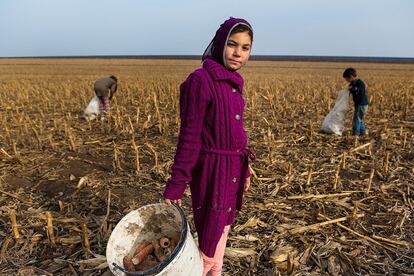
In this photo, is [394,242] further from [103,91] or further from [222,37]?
[103,91]

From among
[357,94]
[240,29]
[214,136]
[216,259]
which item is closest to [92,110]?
[357,94]

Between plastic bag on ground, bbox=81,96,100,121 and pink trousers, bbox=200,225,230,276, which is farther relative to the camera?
plastic bag on ground, bbox=81,96,100,121

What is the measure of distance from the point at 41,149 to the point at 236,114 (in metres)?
5.11

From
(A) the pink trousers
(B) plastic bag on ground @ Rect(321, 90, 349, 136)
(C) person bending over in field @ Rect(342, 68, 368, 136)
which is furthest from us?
(B) plastic bag on ground @ Rect(321, 90, 349, 136)

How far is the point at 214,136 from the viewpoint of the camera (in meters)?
2.03

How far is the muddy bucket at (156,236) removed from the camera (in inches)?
77.7

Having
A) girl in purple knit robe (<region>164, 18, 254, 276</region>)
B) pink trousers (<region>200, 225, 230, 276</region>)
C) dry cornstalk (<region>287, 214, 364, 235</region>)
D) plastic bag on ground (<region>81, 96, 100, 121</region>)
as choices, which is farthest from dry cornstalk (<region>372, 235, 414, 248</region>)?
plastic bag on ground (<region>81, 96, 100, 121</region>)

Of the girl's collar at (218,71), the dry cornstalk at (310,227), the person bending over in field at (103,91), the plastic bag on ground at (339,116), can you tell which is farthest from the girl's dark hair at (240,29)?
the person bending over in field at (103,91)

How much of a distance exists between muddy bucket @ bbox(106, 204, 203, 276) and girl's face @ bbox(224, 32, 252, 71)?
2.94 feet

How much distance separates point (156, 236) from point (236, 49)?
1368 mm

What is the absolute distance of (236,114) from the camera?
2.08 metres

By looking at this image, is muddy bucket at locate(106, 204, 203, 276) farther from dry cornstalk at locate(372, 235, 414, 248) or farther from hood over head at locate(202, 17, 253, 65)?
dry cornstalk at locate(372, 235, 414, 248)

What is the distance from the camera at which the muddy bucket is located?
1975mm

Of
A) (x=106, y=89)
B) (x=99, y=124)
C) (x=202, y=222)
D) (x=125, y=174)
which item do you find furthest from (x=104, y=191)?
(x=106, y=89)
